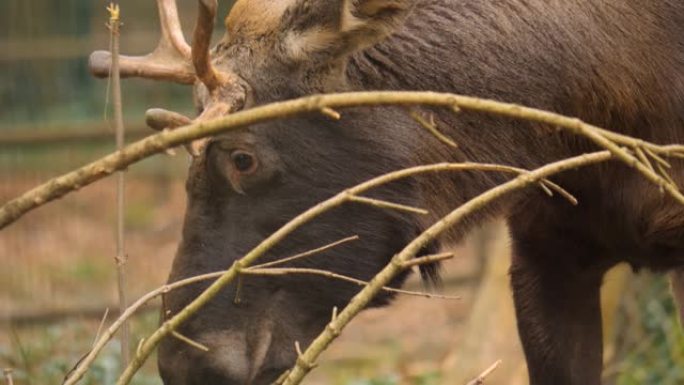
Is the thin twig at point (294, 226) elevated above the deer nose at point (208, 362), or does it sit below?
above

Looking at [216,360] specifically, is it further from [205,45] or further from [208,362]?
[205,45]

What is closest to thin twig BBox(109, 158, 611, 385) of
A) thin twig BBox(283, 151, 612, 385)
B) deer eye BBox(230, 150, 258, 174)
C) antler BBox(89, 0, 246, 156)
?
thin twig BBox(283, 151, 612, 385)

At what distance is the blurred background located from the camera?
6730 millimetres

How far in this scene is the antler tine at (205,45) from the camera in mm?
3639

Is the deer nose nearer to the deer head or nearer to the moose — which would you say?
the moose

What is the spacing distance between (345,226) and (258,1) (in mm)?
655

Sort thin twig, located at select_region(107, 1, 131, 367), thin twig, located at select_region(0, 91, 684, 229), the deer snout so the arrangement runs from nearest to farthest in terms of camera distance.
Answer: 1. thin twig, located at select_region(0, 91, 684, 229)
2. thin twig, located at select_region(107, 1, 131, 367)
3. the deer snout

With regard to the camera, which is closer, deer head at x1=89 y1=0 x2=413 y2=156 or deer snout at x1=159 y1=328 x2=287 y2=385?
deer head at x1=89 y1=0 x2=413 y2=156

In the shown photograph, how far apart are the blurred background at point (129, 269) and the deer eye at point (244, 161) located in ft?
4.83

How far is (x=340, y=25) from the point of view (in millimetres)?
3896

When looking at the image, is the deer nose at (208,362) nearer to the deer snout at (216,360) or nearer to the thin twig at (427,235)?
the deer snout at (216,360)

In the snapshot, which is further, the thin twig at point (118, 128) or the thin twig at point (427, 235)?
the thin twig at point (118, 128)

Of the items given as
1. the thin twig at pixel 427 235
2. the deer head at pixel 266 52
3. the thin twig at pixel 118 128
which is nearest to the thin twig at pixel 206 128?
the thin twig at pixel 427 235

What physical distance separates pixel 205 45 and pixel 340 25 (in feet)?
1.15
